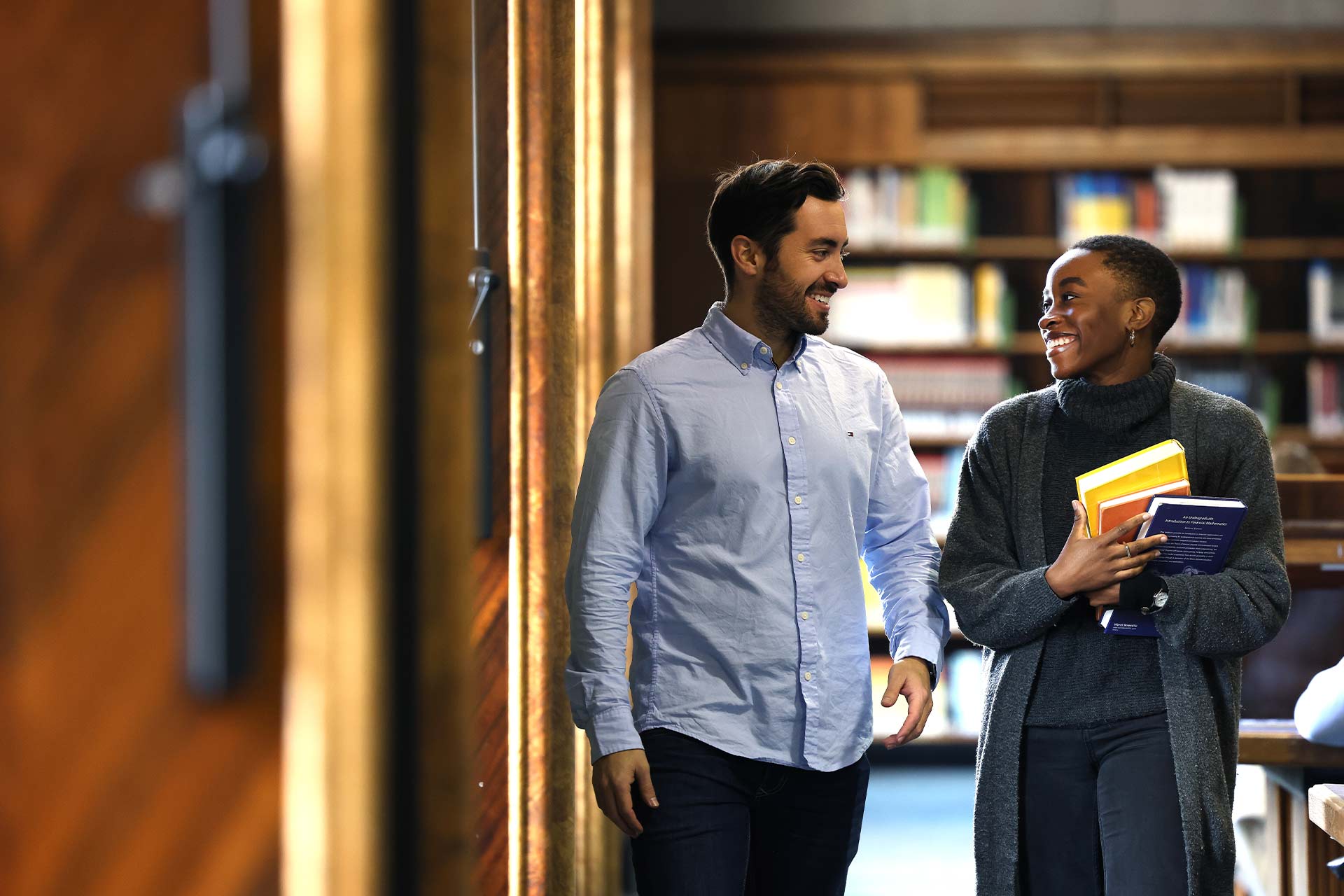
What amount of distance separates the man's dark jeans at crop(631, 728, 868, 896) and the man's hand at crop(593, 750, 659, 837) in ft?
0.11

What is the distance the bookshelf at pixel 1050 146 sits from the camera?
Result: 17.3 ft

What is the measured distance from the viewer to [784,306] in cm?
185

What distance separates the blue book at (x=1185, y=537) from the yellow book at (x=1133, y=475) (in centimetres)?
3

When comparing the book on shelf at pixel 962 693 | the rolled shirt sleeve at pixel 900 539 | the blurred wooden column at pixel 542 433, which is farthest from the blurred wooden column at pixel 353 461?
the book on shelf at pixel 962 693

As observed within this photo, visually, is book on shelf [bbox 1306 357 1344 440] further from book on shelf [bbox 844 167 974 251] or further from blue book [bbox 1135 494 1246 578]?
blue book [bbox 1135 494 1246 578]

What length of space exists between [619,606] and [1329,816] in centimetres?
100

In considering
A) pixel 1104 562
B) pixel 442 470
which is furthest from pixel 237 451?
pixel 1104 562

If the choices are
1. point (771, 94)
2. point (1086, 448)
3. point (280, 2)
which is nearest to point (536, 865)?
point (1086, 448)

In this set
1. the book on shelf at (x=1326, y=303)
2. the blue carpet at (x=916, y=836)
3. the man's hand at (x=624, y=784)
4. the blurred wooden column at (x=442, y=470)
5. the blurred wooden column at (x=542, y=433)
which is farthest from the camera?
the book on shelf at (x=1326, y=303)

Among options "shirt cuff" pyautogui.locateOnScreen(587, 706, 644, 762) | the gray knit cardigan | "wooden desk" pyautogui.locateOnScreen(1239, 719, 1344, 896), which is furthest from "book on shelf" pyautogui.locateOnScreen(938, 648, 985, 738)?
"shirt cuff" pyautogui.locateOnScreen(587, 706, 644, 762)

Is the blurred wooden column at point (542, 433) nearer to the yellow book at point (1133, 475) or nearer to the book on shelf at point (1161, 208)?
the yellow book at point (1133, 475)

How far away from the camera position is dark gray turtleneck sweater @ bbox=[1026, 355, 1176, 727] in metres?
1.71

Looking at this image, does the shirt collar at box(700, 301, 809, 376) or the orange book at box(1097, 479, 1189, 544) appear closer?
the orange book at box(1097, 479, 1189, 544)

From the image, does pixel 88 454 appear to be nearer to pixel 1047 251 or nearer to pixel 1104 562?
pixel 1104 562
